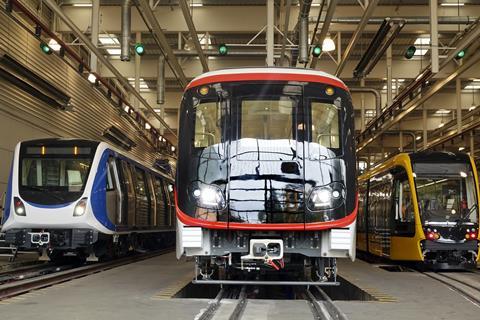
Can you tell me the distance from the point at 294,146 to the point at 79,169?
20.2ft

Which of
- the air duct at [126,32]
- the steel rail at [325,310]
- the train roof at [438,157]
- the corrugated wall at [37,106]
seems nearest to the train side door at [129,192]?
the air duct at [126,32]

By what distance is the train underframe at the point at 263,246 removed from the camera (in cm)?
791

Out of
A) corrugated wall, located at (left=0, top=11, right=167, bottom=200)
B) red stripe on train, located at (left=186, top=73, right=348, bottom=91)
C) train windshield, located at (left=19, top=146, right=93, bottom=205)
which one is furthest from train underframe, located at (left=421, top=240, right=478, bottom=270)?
corrugated wall, located at (left=0, top=11, right=167, bottom=200)

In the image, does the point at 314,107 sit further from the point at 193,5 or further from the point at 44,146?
the point at 193,5

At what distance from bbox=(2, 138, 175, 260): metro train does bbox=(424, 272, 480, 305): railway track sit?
6.99 m

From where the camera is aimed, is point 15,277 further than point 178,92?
No

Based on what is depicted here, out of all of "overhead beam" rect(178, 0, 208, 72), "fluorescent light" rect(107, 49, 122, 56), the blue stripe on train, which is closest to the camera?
the blue stripe on train

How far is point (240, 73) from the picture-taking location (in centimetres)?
859

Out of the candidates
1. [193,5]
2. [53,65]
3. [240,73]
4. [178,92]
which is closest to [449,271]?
[240,73]

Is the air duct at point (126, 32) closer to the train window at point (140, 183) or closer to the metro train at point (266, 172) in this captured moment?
the train window at point (140, 183)

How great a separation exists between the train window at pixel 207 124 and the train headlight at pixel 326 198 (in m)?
1.50

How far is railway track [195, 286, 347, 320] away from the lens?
22.5 feet

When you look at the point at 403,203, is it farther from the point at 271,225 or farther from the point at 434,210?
the point at 271,225

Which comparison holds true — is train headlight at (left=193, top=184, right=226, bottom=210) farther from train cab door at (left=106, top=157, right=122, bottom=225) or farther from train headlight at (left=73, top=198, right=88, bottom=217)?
train cab door at (left=106, top=157, right=122, bottom=225)
